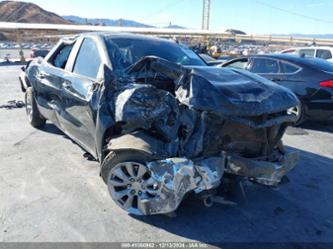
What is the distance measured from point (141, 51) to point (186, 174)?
2.02 meters

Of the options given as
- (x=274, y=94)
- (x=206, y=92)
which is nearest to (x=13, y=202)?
(x=206, y=92)

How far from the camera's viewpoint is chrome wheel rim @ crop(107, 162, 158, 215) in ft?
10.2

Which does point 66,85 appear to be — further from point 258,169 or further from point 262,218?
point 262,218

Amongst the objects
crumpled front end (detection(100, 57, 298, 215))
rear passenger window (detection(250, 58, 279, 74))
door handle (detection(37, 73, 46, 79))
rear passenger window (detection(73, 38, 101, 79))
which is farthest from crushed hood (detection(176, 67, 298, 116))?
rear passenger window (detection(250, 58, 279, 74))

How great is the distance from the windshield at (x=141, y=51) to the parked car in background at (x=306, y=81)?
275cm

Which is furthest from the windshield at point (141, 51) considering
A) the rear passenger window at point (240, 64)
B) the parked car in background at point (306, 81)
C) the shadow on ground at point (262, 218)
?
the rear passenger window at point (240, 64)

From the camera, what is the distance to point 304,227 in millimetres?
3213

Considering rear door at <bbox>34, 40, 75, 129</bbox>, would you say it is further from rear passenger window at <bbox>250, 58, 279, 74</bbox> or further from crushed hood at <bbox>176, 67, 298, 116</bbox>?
rear passenger window at <bbox>250, 58, 279, 74</bbox>

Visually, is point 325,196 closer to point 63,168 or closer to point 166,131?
point 166,131

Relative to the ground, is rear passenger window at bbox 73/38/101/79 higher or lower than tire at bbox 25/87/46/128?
higher

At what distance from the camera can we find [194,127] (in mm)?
3062

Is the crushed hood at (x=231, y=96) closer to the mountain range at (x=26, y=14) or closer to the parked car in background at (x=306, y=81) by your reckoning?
the parked car in background at (x=306, y=81)

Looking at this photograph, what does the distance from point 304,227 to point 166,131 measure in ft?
5.42

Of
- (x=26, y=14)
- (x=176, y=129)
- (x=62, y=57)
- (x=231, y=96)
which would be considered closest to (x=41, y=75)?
(x=62, y=57)
